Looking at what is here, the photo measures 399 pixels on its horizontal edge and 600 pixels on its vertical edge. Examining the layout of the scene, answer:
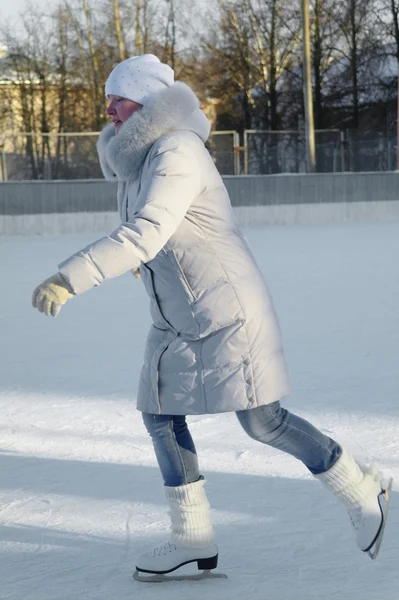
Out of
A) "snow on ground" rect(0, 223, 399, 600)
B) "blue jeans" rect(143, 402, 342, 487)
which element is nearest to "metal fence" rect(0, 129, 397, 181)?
"snow on ground" rect(0, 223, 399, 600)

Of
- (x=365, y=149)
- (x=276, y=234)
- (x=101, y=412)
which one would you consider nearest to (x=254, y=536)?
(x=101, y=412)

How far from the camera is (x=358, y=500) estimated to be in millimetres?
2604

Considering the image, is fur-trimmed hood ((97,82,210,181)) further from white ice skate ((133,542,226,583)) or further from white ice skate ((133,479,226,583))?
white ice skate ((133,542,226,583))

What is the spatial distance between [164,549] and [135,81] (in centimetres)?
124

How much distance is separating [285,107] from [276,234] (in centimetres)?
1980

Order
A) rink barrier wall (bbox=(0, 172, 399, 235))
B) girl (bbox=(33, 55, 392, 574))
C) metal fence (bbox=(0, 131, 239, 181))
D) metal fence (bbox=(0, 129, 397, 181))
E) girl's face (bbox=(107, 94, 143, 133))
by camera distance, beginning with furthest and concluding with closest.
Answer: metal fence (bbox=(0, 129, 397, 181)) → metal fence (bbox=(0, 131, 239, 181)) → rink barrier wall (bbox=(0, 172, 399, 235)) → girl's face (bbox=(107, 94, 143, 133)) → girl (bbox=(33, 55, 392, 574))

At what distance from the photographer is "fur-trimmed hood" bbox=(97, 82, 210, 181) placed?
2.40 meters

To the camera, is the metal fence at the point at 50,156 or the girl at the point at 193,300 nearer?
the girl at the point at 193,300

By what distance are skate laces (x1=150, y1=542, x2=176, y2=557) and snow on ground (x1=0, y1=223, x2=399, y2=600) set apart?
3.5 inches

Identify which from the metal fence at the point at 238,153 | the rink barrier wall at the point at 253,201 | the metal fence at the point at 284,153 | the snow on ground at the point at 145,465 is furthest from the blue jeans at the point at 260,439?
the metal fence at the point at 284,153

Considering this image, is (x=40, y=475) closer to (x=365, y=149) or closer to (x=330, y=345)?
(x=330, y=345)

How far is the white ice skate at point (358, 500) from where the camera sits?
2584 millimetres

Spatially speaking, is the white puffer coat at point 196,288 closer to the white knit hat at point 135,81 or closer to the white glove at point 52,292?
the white knit hat at point 135,81

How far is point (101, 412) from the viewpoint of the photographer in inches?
176
